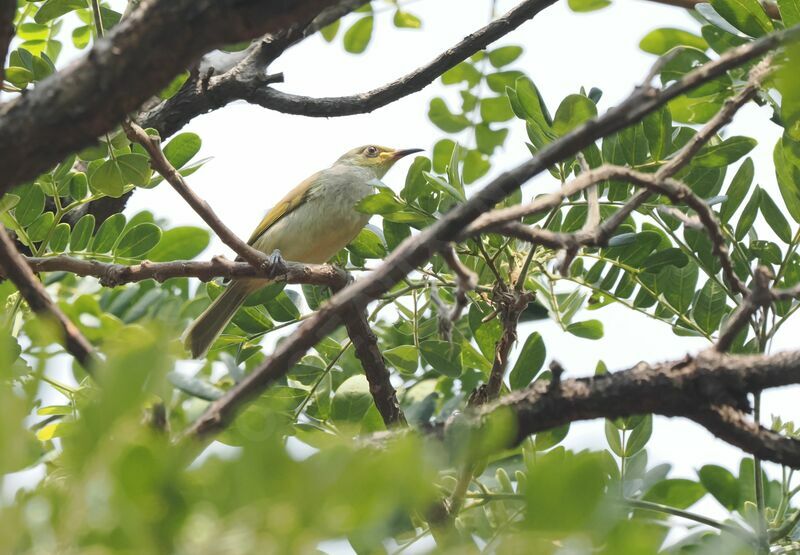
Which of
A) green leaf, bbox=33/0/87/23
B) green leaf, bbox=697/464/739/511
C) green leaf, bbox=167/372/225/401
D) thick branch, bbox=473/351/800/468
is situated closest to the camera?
thick branch, bbox=473/351/800/468

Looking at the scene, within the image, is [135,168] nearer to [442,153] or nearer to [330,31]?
[442,153]

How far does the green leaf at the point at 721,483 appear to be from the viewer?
2719mm

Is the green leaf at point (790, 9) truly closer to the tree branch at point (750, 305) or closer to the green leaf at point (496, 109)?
the tree branch at point (750, 305)

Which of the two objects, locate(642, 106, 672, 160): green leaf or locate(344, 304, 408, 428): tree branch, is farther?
locate(344, 304, 408, 428): tree branch

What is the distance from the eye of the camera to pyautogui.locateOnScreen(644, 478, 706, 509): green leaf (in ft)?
9.35

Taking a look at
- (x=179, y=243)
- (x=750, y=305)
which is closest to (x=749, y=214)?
(x=750, y=305)

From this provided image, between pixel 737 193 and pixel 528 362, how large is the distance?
0.92 metres

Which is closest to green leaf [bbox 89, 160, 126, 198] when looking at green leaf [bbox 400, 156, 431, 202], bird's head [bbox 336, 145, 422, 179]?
green leaf [bbox 400, 156, 431, 202]

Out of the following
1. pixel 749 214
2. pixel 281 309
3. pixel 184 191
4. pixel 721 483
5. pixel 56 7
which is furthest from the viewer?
pixel 281 309

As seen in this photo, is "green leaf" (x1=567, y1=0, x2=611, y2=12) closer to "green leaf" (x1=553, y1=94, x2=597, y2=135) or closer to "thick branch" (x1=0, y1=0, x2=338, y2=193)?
"green leaf" (x1=553, y1=94, x2=597, y2=135)

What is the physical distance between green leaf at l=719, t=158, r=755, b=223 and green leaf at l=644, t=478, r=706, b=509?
0.91 meters

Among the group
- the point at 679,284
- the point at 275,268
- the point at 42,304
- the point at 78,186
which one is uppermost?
the point at 78,186

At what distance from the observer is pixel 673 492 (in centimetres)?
286

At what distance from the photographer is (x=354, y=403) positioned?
11.3ft
